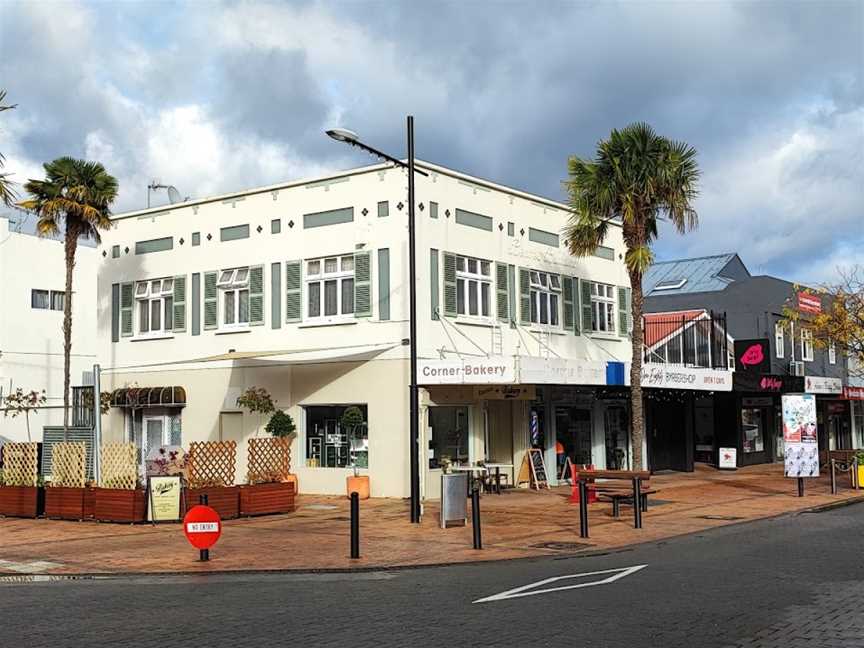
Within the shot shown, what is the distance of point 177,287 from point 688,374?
14309mm

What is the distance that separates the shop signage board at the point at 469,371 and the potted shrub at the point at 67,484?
7.38 metres

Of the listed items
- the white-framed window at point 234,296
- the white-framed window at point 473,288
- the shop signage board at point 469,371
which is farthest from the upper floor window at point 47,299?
the shop signage board at point 469,371

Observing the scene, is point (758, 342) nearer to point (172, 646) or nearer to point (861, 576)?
point (861, 576)

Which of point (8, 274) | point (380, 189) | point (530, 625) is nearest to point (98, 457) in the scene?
point (380, 189)

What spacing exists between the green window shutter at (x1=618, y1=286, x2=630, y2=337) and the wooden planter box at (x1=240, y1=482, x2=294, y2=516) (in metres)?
13.3

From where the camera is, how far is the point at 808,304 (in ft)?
124

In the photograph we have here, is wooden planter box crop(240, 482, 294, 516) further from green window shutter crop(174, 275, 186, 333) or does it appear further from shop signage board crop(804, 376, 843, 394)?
shop signage board crop(804, 376, 843, 394)

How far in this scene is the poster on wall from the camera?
2347 centimetres

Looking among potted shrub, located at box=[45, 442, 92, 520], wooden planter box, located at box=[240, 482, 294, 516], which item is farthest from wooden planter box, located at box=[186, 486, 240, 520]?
potted shrub, located at box=[45, 442, 92, 520]

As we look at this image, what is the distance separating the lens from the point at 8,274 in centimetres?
3975

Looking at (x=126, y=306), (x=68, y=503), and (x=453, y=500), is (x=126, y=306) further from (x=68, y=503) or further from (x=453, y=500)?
(x=453, y=500)

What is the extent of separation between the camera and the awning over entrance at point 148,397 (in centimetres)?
2795

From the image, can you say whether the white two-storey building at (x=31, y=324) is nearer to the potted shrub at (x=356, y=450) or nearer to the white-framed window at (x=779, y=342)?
the potted shrub at (x=356, y=450)

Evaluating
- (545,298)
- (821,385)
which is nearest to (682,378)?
(545,298)
